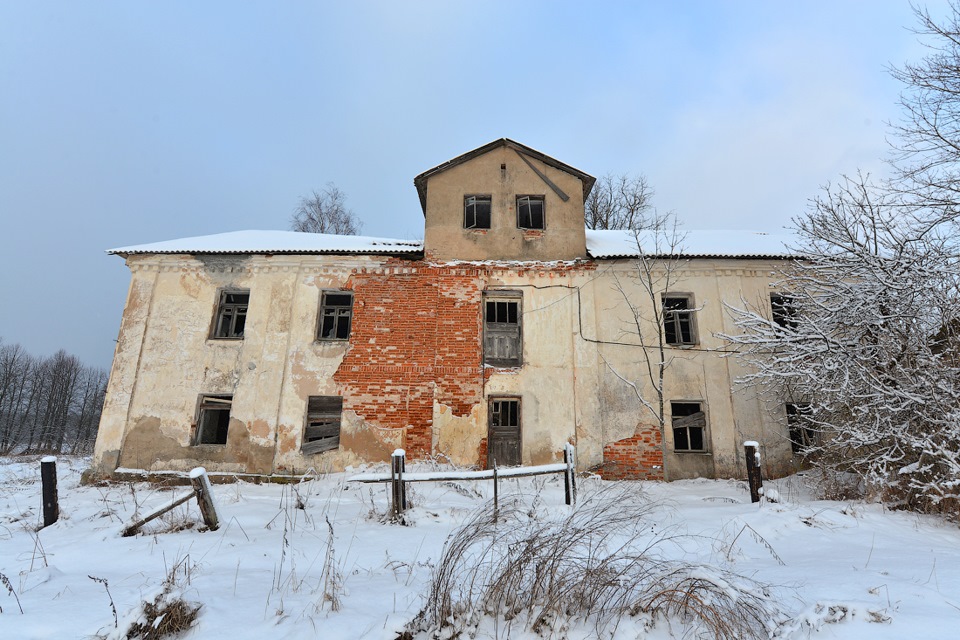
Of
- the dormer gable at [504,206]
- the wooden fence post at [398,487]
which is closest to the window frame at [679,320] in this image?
the dormer gable at [504,206]

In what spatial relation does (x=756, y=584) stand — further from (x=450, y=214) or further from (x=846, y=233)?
(x=450, y=214)

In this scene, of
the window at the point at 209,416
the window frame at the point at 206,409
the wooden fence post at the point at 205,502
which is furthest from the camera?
the window at the point at 209,416

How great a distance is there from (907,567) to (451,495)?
22.3 ft

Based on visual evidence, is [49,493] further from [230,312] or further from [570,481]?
[570,481]

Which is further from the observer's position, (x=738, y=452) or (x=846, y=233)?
(x=738, y=452)

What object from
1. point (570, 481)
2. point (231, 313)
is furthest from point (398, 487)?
point (231, 313)

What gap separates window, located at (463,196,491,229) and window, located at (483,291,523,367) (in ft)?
7.62

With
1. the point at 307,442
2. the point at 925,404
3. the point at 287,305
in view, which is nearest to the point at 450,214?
the point at 287,305

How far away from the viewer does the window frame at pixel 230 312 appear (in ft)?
42.1

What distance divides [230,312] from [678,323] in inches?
485

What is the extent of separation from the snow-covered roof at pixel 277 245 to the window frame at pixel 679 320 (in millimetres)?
6914

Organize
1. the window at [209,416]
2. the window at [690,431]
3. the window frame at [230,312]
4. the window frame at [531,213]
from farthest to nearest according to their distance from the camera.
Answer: the window frame at [531,213] < the window frame at [230,312] < the window at [209,416] < the window at [690,431]

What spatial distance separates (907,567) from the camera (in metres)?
4.35

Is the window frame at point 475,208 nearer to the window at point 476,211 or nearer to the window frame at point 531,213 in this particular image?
the window at point 476,211
